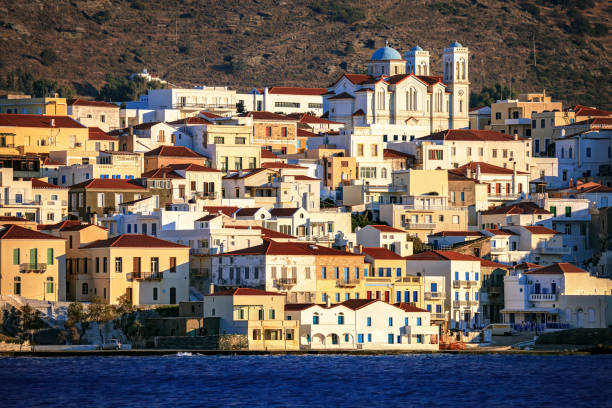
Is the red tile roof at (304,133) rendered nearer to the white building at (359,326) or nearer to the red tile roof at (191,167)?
the red tile roof at (191,167)

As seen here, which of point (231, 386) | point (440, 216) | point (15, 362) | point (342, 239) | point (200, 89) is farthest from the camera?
point (200, 89)

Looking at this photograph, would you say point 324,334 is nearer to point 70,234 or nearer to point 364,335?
point 364,335

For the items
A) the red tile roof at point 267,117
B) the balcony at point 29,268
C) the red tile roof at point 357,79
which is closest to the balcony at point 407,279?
the balcony at point 29,268

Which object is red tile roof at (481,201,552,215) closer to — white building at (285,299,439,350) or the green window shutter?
white building at (285,299,439,350)

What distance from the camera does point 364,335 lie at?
339 feet

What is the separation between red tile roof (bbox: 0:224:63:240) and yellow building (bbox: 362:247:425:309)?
61.3 feet

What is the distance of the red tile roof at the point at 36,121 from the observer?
131375mm

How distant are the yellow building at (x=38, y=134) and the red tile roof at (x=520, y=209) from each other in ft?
96.2

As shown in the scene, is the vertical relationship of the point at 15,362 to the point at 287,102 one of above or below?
below

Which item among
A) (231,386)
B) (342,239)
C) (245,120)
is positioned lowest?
(231,386)

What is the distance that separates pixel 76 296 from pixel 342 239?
18928mm

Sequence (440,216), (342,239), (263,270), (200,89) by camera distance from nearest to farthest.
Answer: (263,270)
(342,239)
(440,216)
(200,89)

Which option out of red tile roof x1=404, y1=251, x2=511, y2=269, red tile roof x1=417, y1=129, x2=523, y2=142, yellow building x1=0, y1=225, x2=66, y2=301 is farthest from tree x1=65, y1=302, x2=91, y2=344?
→ red tile roof x1=417, y1=129, x2=523, y2=142

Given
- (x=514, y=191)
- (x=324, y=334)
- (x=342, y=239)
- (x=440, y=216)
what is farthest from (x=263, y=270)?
(x=514, y=191)
